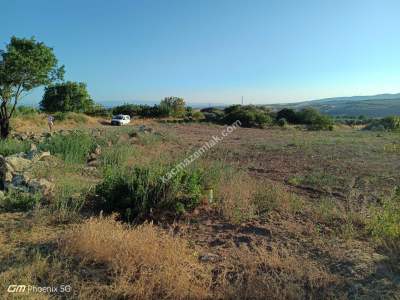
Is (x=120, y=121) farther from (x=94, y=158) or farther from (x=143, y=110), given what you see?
(x=94, y=158)

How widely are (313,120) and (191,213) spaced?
1458 inches

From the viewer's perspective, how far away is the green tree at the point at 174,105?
49000 mm

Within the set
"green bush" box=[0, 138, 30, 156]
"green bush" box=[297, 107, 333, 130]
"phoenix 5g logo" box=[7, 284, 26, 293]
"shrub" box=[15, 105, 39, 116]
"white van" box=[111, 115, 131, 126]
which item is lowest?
"green bush" box=[297, 107, 333, 130]

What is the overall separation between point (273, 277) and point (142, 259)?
3.70ft

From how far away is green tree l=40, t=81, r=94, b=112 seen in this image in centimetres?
4481

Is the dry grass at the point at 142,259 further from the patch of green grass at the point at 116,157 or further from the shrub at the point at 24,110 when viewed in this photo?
the shrub at the point at 24,110

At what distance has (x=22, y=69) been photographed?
52.6ft

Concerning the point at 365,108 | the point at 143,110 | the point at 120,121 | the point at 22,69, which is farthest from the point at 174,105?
the point at 365,108

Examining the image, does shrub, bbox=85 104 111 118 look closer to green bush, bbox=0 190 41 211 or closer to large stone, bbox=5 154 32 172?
large stone, bbox=5 154 32 172

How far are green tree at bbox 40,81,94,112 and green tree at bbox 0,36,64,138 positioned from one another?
28853mm

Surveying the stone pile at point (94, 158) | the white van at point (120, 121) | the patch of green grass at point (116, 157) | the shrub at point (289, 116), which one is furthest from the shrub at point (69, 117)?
the patch of green grass at point (116, 157)

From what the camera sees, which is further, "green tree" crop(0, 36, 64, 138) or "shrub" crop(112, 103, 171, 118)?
"shrub" crop(112, 103, 171, 118)

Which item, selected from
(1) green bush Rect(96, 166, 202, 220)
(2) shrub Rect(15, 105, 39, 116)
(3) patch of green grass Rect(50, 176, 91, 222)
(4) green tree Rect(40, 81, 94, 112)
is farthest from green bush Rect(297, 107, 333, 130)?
(3) patch of green grass Rect(50, 176, 91, 222)

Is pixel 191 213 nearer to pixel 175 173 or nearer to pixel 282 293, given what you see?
pixel 175 173
